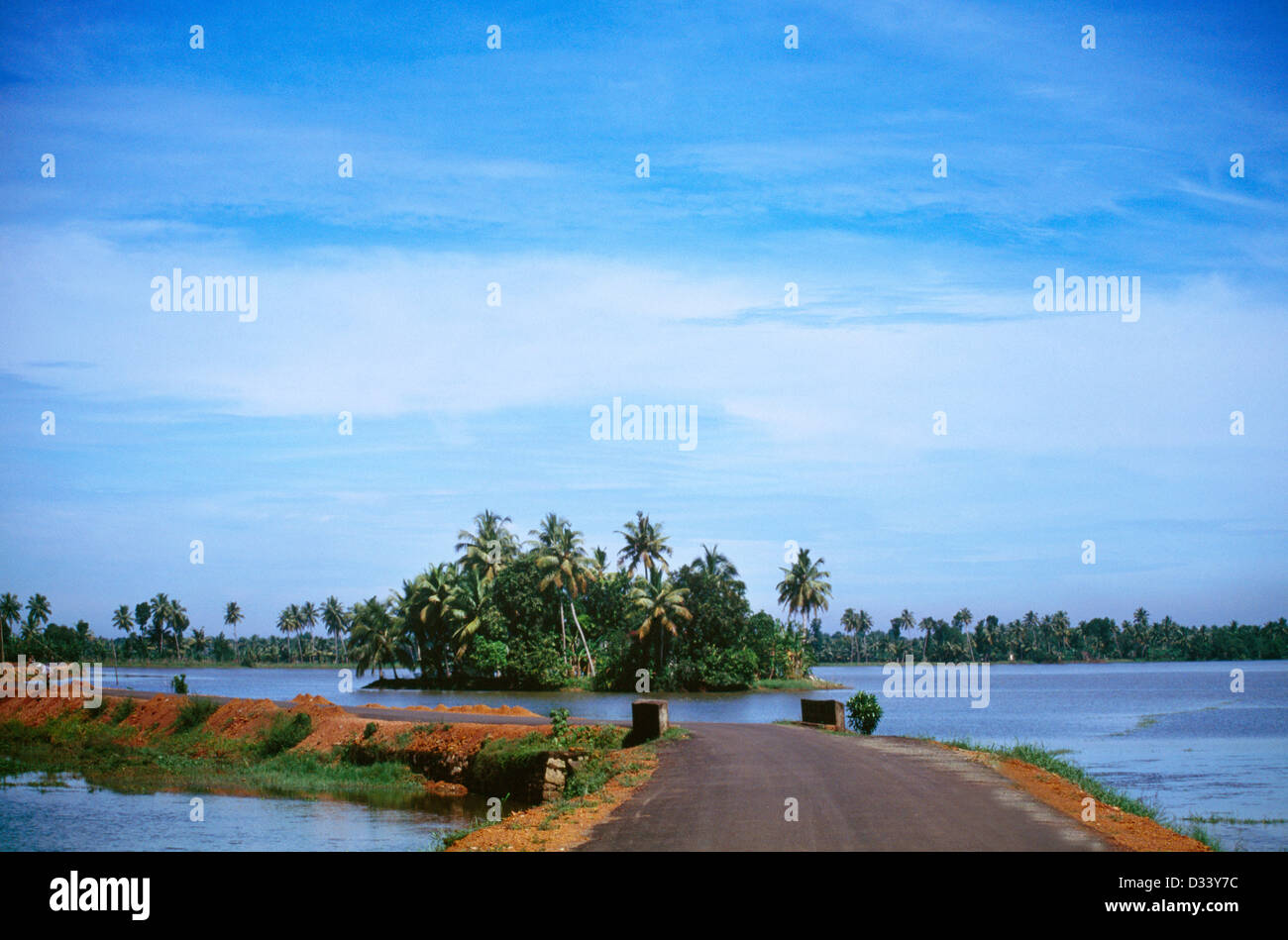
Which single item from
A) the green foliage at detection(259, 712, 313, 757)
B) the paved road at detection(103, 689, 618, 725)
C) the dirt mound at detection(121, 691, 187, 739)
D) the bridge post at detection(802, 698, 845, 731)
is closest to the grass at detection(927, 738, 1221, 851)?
the bridge post at detection(802, 698, 845, 731)

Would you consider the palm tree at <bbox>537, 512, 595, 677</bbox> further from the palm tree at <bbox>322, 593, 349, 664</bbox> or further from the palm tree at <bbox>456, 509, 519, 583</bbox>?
the palm tree at <bbox>322, 593, 349, 664</bbox>

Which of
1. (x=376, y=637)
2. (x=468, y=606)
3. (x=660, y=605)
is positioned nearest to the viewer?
(x=660, y=605)

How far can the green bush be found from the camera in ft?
125

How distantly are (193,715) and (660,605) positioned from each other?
44964 millimetres

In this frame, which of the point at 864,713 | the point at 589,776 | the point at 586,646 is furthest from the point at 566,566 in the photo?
the point at 589,776

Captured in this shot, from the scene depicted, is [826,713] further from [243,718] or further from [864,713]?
[243,718]

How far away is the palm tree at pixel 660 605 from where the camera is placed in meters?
87.6

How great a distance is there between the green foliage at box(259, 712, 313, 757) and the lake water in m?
8.75

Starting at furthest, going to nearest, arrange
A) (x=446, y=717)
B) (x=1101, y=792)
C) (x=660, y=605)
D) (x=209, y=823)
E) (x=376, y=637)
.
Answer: (x=376, y=637) < (x=660, y=605) < (x=446, y=717) < (x=209, y=823) < (x=1101, y=792)

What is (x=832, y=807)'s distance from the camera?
1803 centimetres

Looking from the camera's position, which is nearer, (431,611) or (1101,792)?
(1101,792)

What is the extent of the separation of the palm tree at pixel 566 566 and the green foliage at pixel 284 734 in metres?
46.7
